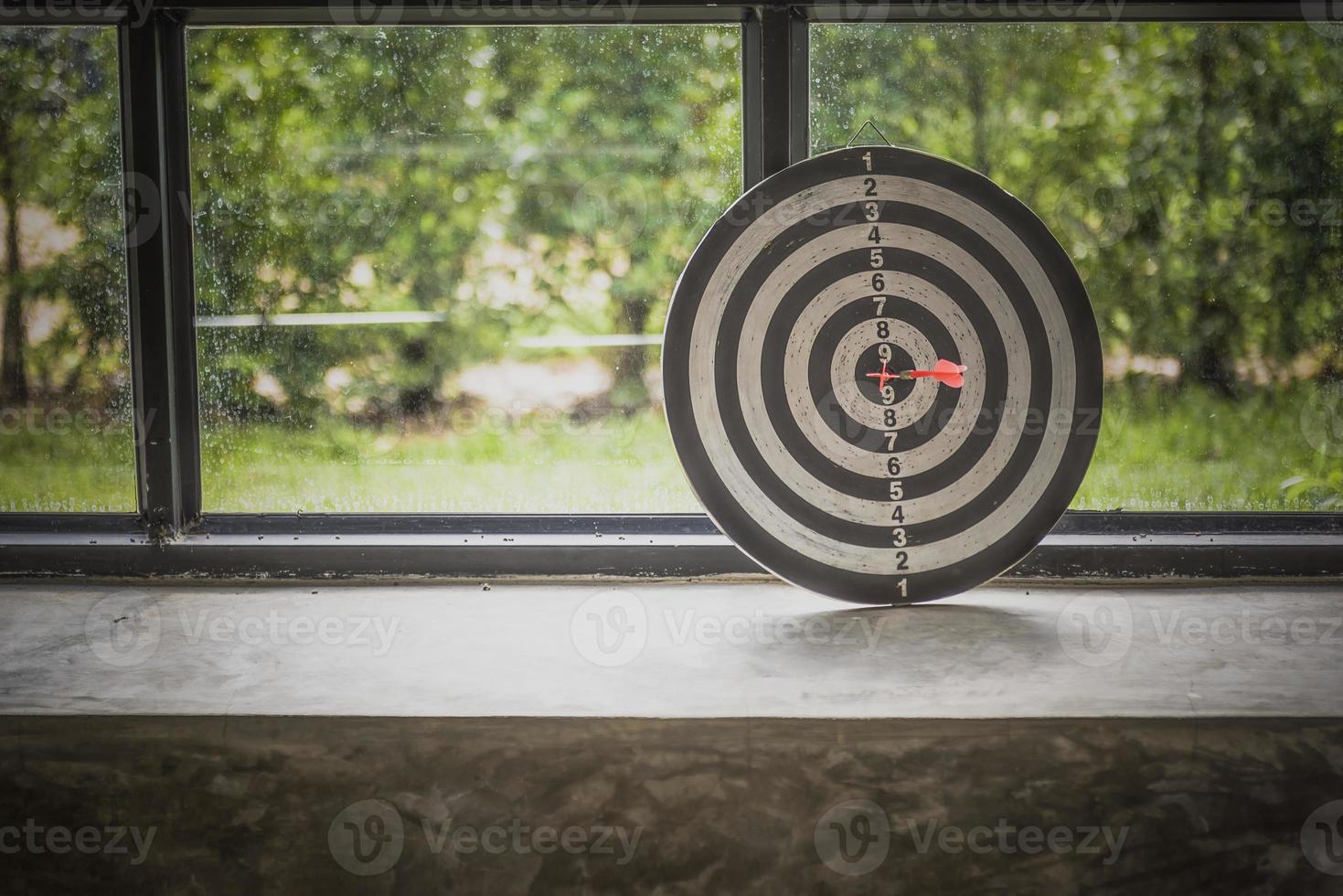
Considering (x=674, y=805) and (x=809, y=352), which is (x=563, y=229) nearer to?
(x=809, y=352)

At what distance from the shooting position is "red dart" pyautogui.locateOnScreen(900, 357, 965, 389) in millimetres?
1692

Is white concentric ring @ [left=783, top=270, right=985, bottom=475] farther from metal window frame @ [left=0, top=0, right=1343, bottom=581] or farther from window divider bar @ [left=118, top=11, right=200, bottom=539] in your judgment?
window divider bar @ [left=118, top=11, right=200, bottom=539]

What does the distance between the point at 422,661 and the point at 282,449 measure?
742 millimetres

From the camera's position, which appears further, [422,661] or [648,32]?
[648,32]

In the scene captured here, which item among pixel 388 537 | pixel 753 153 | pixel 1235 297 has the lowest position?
pixel 388 537

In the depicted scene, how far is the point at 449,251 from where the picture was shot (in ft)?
6.39

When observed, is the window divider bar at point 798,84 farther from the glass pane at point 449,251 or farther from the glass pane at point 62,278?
the glass pane at point 62,278

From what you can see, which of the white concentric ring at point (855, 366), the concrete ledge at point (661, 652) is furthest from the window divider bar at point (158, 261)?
the white concentric ring at point (855, 366)

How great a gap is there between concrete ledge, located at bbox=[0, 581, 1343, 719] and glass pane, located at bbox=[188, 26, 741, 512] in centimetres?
27

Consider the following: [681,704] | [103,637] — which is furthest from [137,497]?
[681,704]

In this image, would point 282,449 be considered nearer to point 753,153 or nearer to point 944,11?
point 753,153

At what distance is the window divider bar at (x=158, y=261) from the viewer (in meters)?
1.89

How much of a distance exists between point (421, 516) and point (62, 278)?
2.81 ft

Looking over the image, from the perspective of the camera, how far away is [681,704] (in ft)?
4.32
